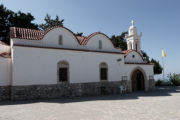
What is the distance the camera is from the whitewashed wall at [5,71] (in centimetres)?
1032

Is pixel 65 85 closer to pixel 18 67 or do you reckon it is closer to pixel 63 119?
pixel 18 67

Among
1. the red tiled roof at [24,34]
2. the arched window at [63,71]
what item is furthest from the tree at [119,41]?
the red tiled roof at [24,34]

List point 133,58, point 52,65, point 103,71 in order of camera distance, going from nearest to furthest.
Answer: point 52,65, point 103,71, point 133,58

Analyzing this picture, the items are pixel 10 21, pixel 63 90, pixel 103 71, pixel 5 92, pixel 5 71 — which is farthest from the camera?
pixel 10 21

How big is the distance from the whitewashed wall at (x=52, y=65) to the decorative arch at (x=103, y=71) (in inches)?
11.9

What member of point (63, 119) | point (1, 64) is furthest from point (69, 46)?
point (63, 119)

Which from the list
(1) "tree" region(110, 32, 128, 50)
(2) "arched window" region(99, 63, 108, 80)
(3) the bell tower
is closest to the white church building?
(2) "arched window" region(99, 63, 108, 80)

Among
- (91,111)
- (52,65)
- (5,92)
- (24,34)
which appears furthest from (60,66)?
(91,111)

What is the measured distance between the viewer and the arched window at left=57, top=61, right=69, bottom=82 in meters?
12.0

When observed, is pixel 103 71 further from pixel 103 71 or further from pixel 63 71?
pixel 63 71

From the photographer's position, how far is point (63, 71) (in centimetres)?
1214

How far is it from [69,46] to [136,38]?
10.6 metres

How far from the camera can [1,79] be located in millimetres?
10281

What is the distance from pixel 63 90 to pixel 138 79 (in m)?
9.35
